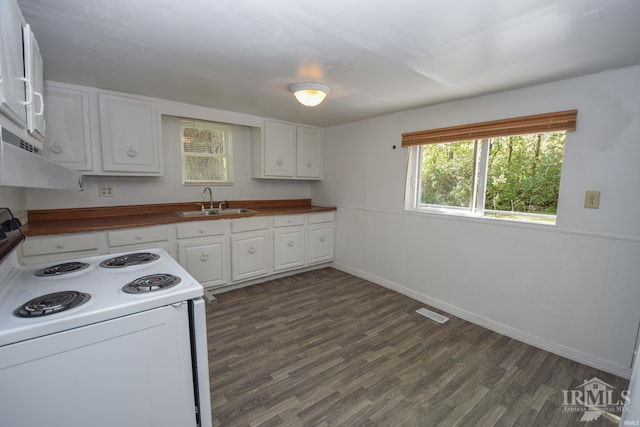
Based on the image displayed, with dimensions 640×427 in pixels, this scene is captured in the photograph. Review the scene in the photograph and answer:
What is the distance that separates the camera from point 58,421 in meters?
0.92

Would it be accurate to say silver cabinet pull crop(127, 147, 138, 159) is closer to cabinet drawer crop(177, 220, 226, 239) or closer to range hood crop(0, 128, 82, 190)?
cabinet drawer crop(177, 220, 226, 239)

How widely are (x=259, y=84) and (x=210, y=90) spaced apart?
1.71 ft

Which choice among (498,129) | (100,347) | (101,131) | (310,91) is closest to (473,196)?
(498,129)

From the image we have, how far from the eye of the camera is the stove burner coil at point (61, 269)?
4.30 ft

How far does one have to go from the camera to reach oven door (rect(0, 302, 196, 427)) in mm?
856


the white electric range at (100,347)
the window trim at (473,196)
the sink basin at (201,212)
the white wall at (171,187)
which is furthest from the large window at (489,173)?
the white electric range at (100,347)

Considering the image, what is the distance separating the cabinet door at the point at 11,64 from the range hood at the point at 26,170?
10 cm

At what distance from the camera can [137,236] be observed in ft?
8.36

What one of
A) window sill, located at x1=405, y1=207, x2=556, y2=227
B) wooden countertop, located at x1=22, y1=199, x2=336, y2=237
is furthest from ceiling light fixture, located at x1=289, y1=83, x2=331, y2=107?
window sill, located at x1=405, y1=207, x2=556, y2=227

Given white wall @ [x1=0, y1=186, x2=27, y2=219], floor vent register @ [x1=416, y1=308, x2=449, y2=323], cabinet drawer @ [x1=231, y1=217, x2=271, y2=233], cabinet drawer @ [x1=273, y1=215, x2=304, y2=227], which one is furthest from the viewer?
cabinet drawer @ [x1=273, y1=215, x2=304, y2=227]

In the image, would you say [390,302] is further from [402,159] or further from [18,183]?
[18,183]

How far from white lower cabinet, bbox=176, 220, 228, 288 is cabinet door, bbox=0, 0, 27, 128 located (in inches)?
68.5

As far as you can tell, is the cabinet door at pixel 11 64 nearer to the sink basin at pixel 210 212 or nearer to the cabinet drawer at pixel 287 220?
the sink basin at pixel 210 212

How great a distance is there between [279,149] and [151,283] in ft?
9.26
